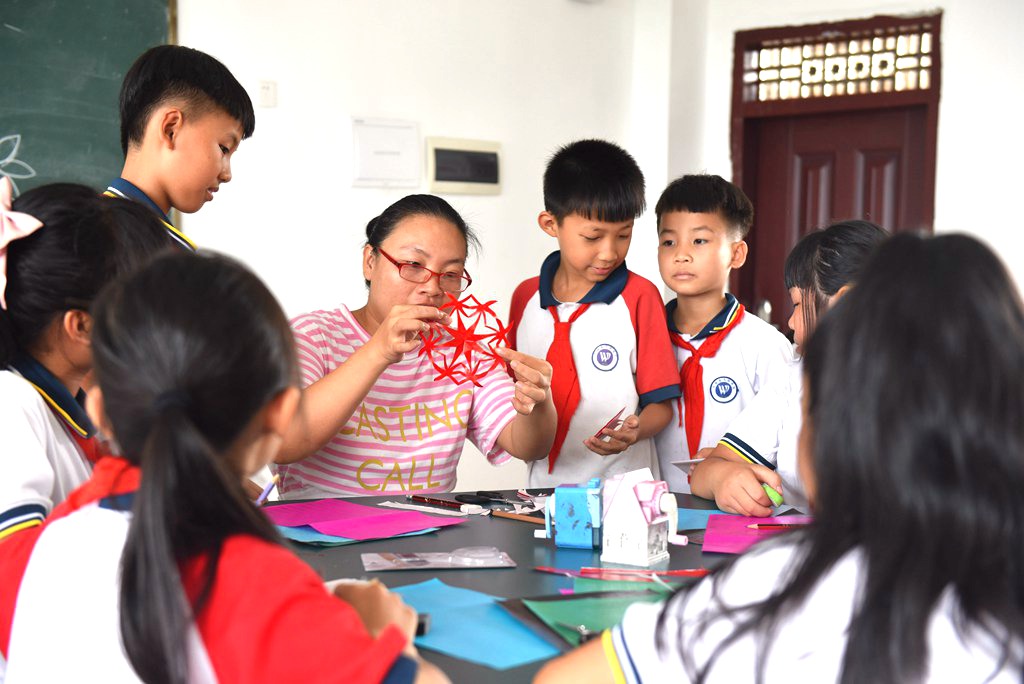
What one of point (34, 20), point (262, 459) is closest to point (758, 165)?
point (34, 20)

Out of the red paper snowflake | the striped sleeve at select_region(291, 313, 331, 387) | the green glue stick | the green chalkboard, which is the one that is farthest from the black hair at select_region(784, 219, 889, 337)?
the green chalkboard

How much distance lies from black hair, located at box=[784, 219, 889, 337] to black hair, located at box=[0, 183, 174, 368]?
Result: 136cm

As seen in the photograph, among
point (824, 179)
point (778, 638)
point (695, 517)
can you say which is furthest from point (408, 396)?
point (824, 179)

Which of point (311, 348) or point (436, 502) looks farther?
point (311, 348)

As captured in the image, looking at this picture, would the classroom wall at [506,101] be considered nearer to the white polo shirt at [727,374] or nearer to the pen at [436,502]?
the white polo shirt at [727,374]

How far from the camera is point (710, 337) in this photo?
2662 millimetres

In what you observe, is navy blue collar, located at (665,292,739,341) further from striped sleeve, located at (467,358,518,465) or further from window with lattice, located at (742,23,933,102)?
window with lattice, located at (742,23,933,102)

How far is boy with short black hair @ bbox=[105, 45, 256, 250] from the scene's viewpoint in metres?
2.11

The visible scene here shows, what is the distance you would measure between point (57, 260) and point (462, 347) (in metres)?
0.91

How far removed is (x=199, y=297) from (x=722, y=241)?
1974 millimetres

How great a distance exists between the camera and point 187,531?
0.93m

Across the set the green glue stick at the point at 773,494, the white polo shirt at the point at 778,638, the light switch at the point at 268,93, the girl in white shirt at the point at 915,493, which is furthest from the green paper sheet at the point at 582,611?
the light switch at the point at 268,93

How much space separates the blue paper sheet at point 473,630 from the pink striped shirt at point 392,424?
76cm

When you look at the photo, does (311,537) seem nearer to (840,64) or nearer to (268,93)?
(268,93)
